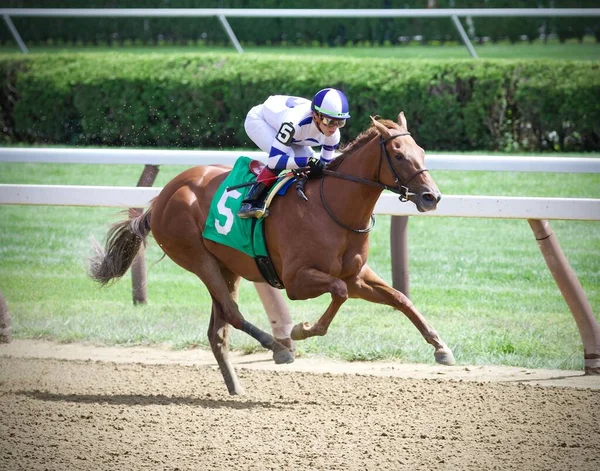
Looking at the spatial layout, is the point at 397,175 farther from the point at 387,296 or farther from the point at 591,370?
the point at 591,370

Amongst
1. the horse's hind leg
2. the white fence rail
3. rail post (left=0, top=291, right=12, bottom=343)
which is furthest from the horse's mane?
the white fence rail

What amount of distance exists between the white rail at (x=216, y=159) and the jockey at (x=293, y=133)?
918mm

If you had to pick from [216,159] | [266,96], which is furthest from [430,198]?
[266,96]

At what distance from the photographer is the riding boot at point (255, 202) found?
5445mm

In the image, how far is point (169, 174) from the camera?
1191cm

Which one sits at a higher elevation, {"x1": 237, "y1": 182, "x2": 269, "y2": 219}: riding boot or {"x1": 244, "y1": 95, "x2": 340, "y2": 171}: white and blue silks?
{"x1": 244, "y1": 95, "x2": 340, "y2": 171}: white and blue silks

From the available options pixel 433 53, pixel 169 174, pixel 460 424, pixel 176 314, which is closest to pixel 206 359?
pixel 176 314

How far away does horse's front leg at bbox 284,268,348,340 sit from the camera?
5.20m

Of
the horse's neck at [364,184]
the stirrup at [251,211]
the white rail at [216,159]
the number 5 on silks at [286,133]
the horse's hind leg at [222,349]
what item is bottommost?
the horse's hind leg at [222,349]

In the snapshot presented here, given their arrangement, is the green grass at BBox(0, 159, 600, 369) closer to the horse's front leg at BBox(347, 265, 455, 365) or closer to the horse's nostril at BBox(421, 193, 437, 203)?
the horse's front leg at BBox(347, 265, 455, 365)

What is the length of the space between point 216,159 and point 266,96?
16.4 ft

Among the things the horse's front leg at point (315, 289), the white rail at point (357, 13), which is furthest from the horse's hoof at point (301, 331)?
the white rail at point (357, 13)

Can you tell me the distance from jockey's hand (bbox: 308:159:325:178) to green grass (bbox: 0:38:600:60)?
7.20 m

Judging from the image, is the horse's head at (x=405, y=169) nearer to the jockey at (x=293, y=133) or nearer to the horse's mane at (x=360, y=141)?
the horse's mane at (x=360, y=141)
